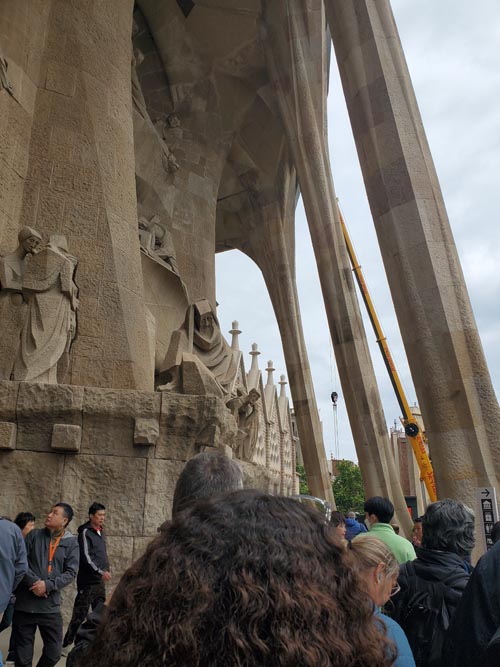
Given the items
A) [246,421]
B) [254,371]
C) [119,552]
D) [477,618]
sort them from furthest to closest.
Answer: [254,371] → [246,421] → [119,552] → [477,618]

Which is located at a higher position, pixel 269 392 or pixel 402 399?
pixel 269 392

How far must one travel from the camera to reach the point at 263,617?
27.1 inches

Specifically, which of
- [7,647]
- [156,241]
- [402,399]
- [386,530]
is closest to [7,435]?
[7,647]

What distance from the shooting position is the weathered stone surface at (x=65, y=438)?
211 inches

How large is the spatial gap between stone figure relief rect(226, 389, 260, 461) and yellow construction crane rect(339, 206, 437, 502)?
9892 millimetres

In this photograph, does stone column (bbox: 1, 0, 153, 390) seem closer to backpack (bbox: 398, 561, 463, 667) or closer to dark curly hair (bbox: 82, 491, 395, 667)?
backpack (bbox: 398, 561, 463, 667)

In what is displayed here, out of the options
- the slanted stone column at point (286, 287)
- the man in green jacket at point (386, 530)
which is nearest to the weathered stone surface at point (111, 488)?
the man in green jacket at point (386, 530)

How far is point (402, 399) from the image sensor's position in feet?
71.2

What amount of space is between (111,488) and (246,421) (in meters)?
5.98

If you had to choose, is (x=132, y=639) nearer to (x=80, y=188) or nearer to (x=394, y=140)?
(x=80, y=188)

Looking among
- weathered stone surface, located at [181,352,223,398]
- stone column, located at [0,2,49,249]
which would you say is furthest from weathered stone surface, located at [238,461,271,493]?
stone column, located at [0,2,49,249]

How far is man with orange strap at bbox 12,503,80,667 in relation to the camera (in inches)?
139

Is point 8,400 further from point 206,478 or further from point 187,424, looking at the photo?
point 206,478

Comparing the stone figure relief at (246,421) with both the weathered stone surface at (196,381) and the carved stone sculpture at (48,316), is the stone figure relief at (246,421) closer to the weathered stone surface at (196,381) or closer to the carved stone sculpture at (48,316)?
the weathered stone surface at (196,381)
